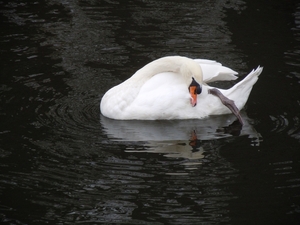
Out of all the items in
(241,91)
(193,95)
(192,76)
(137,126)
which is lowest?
(137,126)

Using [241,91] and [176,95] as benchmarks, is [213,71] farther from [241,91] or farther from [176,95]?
[176,95]

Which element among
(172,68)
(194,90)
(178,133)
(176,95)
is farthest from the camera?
(172,68)

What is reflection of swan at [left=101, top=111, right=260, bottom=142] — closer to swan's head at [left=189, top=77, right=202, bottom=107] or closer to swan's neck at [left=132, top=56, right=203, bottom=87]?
swan's head at [left=189, top=77, right=202, bottom=107]

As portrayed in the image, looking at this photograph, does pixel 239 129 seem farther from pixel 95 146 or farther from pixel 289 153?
pixel 95 146

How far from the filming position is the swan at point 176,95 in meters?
10.6

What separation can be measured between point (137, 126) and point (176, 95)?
0.68 meters

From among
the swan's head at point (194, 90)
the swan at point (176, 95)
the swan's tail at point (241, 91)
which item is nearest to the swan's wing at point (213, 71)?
the swan at point (176, 95)

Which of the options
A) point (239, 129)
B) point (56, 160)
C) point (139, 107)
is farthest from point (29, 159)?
point (239, 129)

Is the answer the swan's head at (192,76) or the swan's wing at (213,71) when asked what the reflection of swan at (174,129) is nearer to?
the swan's head at (192,76)

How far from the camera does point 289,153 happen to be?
9242 millimetres

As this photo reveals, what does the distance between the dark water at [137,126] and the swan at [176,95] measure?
0.61ft

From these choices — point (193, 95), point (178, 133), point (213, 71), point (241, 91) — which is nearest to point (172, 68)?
point (213, 71)

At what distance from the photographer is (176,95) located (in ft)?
34.6

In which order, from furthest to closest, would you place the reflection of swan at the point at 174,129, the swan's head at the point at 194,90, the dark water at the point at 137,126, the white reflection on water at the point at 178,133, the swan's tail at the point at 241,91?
1. the swan's tail at the point at 241,91
2. the swan's head at the point at 194,90
3. the reflection of swan at the point at 174,129
4. the white reflection on water at the point at 178,133
5. the dark water at the point at 137,126
